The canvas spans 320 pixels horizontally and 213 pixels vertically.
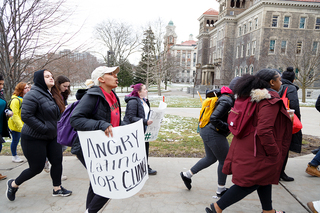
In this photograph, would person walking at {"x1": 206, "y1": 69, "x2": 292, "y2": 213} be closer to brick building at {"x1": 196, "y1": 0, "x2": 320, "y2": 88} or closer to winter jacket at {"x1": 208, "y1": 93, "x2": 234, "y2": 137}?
winter jacket at {"x1": 208, "y1": 93, "x2": 234, "y2": 137}

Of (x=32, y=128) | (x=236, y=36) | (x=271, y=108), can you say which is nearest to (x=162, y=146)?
(x=32, y=128)

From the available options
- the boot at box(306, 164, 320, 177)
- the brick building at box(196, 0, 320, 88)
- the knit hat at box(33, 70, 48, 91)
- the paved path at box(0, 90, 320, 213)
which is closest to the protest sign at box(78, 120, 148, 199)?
the paved path at box(0, 90, 320, 213)

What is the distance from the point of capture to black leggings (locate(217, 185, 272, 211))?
2416mm

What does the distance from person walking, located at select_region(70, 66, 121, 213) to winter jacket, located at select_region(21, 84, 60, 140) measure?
2.52 ft

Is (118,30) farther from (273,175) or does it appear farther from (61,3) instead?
(273,175)

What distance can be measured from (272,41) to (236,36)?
842 centimetres

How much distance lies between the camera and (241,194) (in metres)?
2.42

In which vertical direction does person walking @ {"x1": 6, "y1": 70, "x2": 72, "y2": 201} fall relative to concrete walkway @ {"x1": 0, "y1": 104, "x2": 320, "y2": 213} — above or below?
above

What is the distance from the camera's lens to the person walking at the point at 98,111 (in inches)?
83.7

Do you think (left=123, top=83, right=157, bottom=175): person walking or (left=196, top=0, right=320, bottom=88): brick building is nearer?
(left=123, top=83, right=157, bottom=175): person walking

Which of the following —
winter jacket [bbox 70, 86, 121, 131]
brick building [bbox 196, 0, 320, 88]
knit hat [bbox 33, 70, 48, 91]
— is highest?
brick building [bbox 196, 0, 320, 88]

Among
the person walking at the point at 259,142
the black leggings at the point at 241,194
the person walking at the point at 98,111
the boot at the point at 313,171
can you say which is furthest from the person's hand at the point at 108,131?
the boot at the point at 313,171

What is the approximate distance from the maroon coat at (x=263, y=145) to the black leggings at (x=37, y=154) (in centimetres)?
258

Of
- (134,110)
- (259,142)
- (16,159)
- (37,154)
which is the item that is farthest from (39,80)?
(259,142)
